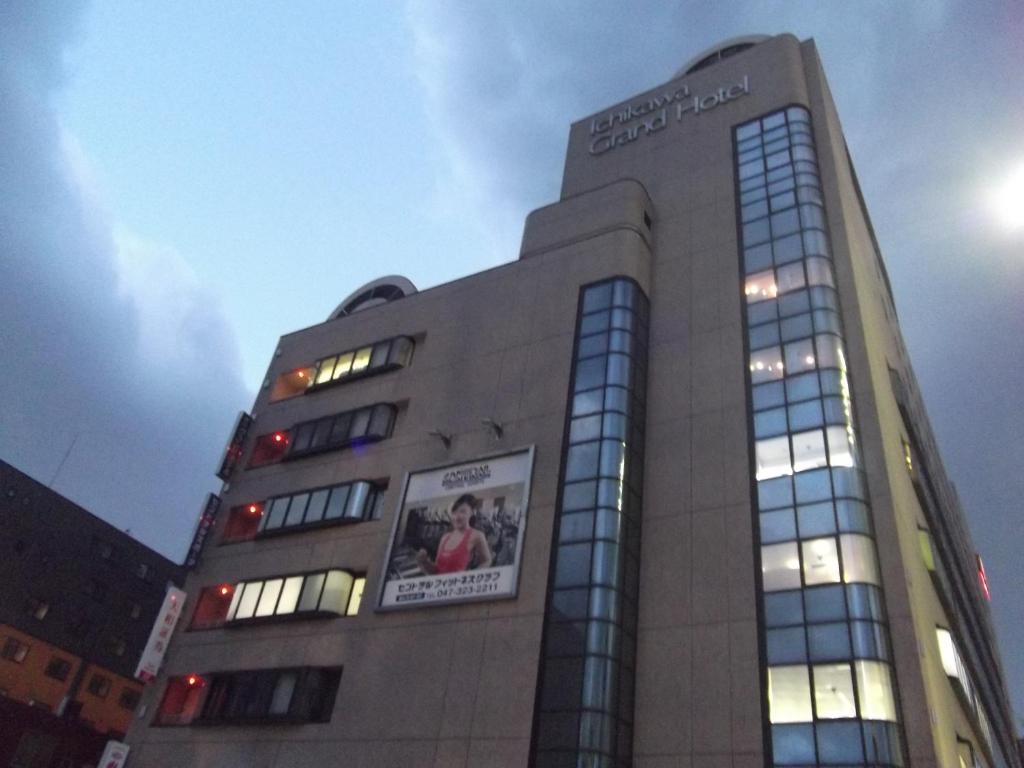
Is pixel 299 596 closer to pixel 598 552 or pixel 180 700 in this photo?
pixel 180 700

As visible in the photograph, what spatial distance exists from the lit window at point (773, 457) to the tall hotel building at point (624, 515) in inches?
4.0

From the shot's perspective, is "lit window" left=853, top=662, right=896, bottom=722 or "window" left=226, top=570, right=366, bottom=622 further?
"window" left=226, top=570, right=366, bottom=622

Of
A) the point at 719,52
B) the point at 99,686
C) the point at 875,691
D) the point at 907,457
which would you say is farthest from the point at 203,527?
the point at 719,52

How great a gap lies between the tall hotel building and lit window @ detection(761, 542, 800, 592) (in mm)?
75

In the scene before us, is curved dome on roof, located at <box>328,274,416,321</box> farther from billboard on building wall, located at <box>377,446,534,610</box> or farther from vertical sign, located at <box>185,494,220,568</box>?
billboard on building wall, located at <box>377,446,534,610</box>

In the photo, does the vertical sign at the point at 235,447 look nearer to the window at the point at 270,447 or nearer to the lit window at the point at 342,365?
the window at the point at 270,447

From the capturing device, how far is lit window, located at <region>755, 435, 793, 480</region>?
30.3 metres

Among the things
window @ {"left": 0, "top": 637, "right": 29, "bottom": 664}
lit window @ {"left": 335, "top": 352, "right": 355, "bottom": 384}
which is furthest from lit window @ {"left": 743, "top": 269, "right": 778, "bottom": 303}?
window @ {"left": 0, "top": 637, "right": 29, "bottom": 664}

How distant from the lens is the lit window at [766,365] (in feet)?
109

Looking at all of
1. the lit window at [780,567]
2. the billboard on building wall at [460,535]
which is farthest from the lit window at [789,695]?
the billboard on building wall at [460,535]

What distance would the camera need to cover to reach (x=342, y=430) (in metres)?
44.8

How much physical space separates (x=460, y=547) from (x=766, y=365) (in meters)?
16.4

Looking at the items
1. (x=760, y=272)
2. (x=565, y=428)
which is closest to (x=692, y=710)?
(x=565, y=428)

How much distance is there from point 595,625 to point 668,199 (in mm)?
26871
